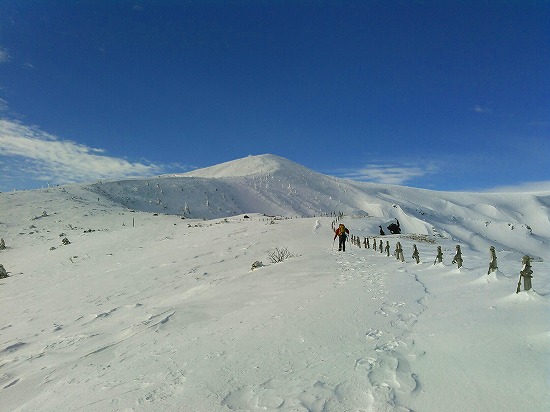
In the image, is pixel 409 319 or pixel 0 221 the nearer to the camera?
pixel 409 319

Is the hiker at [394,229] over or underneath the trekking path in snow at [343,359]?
over

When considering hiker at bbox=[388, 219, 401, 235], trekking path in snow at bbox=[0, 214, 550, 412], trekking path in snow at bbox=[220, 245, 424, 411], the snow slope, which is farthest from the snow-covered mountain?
trekking path in snow at bbox=[220, 245, 424, 411]

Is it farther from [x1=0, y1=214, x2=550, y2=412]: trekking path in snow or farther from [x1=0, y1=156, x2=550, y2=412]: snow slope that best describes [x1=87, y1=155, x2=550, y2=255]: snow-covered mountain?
[x1=0, y1=214, x2=550, y2=412]: trekking path in snow

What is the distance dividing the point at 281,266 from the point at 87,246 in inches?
748

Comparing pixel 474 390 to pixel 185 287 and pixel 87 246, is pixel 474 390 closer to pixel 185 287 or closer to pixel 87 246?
pixel 185 287

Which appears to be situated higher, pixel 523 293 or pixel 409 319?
pixel 523 293

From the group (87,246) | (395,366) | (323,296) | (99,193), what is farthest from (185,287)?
(99,193)

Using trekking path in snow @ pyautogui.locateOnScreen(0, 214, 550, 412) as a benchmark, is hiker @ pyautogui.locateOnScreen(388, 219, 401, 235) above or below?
above

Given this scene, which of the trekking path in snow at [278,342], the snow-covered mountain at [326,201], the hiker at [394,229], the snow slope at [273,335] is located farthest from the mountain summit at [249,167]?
the trekking path in snow at [278,342]

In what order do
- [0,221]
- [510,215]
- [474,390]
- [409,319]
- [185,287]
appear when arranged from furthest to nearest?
[510,215] < [0,221] < [185,287] < [409,319] < [474,390]

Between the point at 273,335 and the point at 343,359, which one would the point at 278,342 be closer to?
the point at 273,335

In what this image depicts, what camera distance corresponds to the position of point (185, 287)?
13039 millimetres

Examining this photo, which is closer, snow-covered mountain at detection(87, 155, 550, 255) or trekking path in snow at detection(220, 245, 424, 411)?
trekking path in snow at detection(220, 245, 424, 411)

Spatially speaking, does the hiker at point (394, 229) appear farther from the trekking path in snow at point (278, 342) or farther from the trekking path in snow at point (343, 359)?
the trekking path in snow at point (343, 359)
